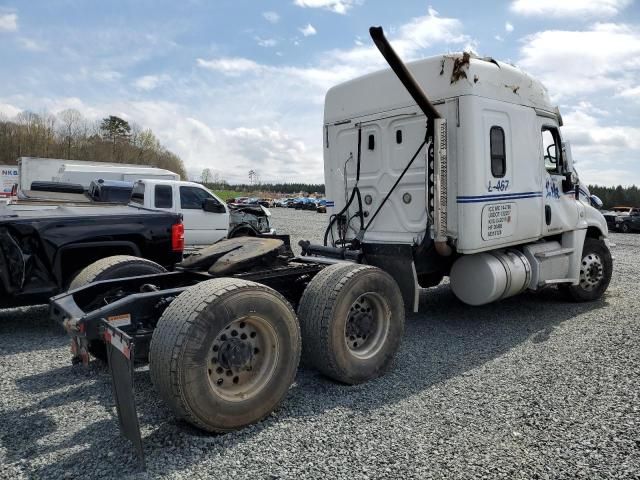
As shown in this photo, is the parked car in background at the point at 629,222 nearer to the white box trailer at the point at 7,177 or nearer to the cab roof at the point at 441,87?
the cab roof at the point at 441,87

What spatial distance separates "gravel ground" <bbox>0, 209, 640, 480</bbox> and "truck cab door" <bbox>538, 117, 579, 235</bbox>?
188cm

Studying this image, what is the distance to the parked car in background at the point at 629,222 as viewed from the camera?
26734 millimetres

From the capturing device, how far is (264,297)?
3.45 m

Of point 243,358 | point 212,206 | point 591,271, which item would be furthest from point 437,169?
point 212,206

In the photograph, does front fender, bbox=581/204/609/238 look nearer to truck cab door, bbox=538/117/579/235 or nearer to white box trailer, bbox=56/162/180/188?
truck cab door, bbox=538/117/579/235

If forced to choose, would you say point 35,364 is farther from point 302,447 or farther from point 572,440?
point 572,440

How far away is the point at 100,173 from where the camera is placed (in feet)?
66.1

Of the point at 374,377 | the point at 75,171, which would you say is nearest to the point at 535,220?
the point at 374,377

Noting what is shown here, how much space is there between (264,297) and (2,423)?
2.01 m

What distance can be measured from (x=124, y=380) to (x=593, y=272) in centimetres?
700

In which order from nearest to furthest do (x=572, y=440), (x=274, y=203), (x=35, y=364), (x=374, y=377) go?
1. (x=572, y=440)
2. (x=374, y=377)
3. (x=35, y=364)
4. (x=274, y=203)

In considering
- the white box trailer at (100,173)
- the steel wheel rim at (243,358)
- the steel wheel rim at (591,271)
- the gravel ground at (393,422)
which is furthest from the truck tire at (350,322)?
the white box trailer at (100,173)

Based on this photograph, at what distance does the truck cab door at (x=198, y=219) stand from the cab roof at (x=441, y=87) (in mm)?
5691

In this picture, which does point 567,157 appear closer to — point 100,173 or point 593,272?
point 593,272
